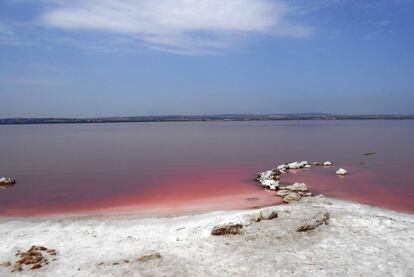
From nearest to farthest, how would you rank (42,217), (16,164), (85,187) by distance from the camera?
1. (42,217)
2. (85,187)
3. (16,164)

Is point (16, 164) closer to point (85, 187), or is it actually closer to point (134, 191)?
point (85, 187)

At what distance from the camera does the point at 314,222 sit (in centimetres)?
1437

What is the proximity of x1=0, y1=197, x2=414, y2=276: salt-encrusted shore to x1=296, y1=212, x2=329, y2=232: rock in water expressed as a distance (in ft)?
0.12

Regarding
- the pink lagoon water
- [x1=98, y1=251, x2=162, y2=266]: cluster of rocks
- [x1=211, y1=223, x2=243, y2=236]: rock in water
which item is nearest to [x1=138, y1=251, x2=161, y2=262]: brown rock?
[x1=98, y1=251, x2=162, y2=266]: cluster of rocks

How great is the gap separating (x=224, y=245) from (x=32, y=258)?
5846 mm

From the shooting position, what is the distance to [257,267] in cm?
1135

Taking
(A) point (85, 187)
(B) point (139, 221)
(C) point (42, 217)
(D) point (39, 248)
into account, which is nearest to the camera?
(D) point (39, 248)

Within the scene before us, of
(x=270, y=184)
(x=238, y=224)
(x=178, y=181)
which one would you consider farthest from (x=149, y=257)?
(x=178, y=181)

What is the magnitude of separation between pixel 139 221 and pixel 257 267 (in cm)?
686

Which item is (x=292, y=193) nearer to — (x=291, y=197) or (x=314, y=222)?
(x=291, y=197)

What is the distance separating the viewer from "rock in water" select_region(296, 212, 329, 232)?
550 inches

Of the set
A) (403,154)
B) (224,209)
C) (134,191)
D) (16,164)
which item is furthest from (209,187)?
(403,154)

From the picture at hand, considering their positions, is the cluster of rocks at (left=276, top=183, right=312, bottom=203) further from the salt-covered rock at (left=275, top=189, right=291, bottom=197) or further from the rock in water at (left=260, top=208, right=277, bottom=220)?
the rock in water at (left=260, top=208, right=277, bottom=220)

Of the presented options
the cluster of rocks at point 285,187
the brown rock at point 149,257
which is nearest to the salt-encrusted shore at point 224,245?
the brown rock at point 149,257
